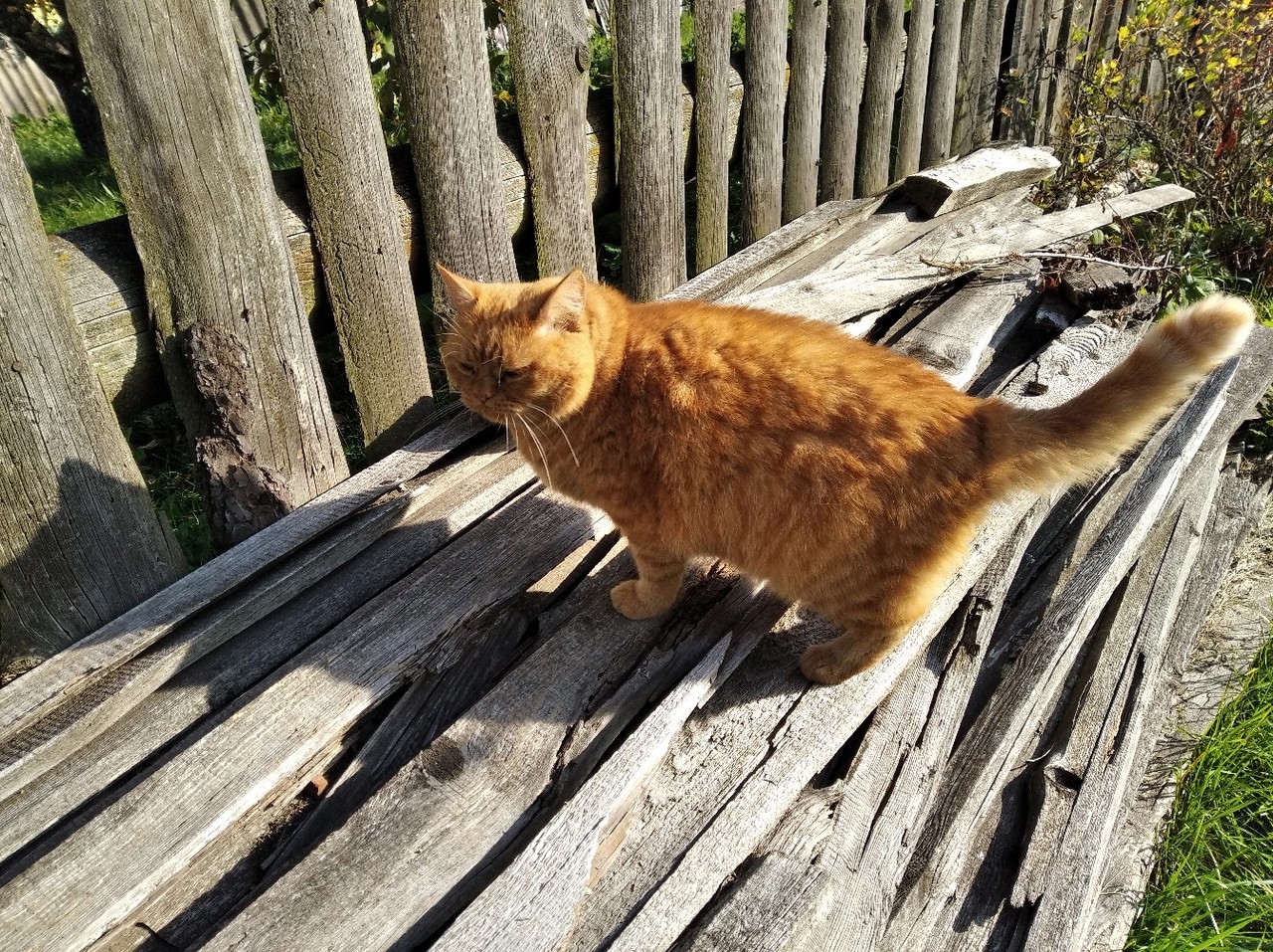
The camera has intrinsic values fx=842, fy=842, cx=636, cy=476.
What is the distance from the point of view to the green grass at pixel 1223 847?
7.45 ft

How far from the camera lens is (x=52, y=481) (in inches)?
85.7

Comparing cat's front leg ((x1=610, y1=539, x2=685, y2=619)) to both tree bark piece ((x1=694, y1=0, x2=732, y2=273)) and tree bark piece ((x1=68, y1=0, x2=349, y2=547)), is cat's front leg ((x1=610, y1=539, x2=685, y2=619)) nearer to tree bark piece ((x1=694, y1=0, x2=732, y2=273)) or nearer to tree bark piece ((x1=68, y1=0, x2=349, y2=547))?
tree bark piece ((x1=68, y1=0, x2=349, y2=547))

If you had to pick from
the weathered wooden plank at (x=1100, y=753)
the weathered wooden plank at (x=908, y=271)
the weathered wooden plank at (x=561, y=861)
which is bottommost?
the weathered wooden plank at (x=1100, y=753)

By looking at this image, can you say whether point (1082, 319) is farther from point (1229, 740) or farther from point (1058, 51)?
point (1058, 51)

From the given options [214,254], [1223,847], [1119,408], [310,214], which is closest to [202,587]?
[214,254]

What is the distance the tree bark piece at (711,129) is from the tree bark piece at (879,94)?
1.09 meters

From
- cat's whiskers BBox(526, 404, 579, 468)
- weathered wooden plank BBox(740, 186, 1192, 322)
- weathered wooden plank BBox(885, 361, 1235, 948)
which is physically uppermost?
cat's whiskers BBox(526, 404, 579, 468)

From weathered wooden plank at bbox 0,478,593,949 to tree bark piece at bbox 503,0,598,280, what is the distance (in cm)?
105

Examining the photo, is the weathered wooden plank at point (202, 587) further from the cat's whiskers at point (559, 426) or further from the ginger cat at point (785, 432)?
the cat's whiskers at point (559, 426)

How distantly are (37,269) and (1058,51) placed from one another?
5.54 meters

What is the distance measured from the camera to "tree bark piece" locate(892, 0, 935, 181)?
168 inches

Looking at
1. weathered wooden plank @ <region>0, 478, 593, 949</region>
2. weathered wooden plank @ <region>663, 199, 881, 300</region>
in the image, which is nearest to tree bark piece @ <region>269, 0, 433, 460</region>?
weathered wooden plank @ <region>0, 478, 593, 949</region>

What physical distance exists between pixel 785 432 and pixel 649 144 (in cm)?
170

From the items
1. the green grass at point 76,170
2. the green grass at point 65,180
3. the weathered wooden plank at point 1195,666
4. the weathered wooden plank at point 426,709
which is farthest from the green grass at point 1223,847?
the green grass at point 65,180
